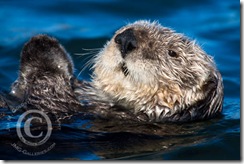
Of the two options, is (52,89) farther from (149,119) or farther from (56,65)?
(149,119)

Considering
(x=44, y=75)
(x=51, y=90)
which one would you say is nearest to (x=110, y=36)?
(x=44, y=75)

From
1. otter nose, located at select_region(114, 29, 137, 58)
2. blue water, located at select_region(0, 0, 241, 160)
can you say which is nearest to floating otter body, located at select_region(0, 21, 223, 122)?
otter nose, located at select_region(114, 29, 137, 58)

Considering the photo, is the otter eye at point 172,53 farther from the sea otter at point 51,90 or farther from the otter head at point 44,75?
the otter head at point 44,75

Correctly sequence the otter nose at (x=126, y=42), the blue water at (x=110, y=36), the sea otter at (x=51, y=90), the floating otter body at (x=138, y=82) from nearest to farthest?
the blue water at (x=110, y=36) < the otter nose at (x=126, y=42) < the floating otter body at (x=138, y=82) < the sea otter at (x=51, y=90)

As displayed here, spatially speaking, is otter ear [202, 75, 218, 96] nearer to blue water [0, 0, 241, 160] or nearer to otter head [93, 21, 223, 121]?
otter head [93, 21, 223, 121]

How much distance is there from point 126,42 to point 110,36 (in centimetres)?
384

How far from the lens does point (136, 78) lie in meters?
4.68

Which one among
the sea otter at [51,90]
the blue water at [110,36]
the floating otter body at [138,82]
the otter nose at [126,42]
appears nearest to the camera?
the blue water at [110,36]

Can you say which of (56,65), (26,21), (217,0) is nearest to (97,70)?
(56,65)

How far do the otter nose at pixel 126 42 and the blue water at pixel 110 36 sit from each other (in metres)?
0.70

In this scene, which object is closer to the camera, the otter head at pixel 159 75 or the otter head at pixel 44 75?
the otter head at pixel 159 75

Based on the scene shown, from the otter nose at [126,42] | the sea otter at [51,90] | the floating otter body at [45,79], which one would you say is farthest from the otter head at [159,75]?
the floating otter body at [45,79]

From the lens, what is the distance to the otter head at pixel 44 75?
5055 millimetres

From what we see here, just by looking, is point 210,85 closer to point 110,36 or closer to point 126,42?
point 126,42
